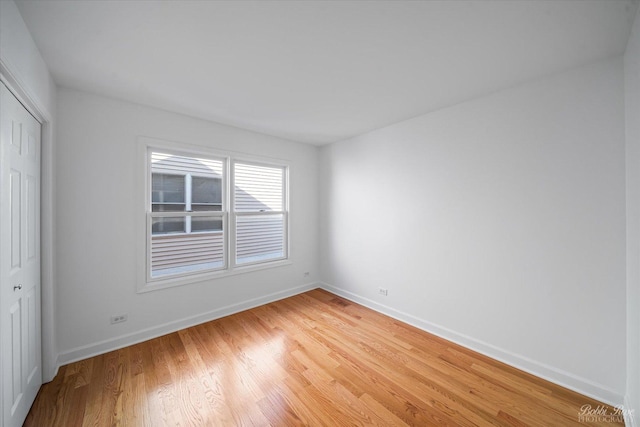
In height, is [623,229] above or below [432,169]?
below

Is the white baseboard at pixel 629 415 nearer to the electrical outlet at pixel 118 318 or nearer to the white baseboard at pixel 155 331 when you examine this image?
the white baseboard at pixel 155 331

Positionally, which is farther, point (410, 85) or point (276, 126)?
point (276, 126)

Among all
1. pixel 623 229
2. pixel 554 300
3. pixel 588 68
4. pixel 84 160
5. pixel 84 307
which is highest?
pixel 588 68

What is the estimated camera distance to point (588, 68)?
1.83 metres

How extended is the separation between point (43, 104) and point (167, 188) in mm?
1204

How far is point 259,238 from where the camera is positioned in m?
3.68

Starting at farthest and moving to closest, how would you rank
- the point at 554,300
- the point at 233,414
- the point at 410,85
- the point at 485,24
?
the point at 410,85 < the point at 554,300 < the point at 233,414 < the point at 485,24

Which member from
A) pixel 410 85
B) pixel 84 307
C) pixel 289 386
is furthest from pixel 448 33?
pixel 84 307

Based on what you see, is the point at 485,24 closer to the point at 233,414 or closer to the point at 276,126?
the point at 276,126

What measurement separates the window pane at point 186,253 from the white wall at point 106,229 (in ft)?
0.68

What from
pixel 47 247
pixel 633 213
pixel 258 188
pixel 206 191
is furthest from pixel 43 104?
pixel 633 213

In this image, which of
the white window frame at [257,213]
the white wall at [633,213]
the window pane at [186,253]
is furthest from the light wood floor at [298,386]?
the white window frame at [257,213]

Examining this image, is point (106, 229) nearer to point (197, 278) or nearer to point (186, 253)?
point (186, 253)

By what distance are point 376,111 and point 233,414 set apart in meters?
3.14
